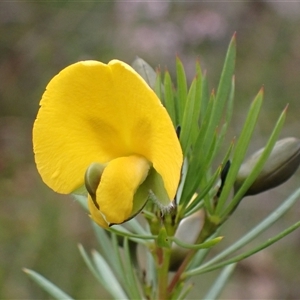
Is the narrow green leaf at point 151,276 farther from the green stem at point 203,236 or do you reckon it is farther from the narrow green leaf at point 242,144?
the narrow green leaf at point 242,144

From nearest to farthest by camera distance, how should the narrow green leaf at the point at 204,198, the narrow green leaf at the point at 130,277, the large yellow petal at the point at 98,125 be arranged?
the large yellow petal at the point at 98,125 < the narrow green leaf at the point at 204,198 < the narrow green leaf at the point at 130,277

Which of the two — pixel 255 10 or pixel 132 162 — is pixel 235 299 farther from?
pixel 132 162

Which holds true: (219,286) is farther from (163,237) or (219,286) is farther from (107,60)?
(107,60)

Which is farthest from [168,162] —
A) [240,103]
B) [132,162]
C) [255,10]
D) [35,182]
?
[255,10]

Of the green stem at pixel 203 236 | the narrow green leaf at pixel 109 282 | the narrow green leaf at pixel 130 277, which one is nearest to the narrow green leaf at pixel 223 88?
the green stem at pixel 203 236

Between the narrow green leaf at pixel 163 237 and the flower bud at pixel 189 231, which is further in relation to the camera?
the flower bud at pixel 189 231

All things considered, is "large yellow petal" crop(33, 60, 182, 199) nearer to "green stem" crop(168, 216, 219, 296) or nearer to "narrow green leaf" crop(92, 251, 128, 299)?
"green stem" crop(168, 216, 219, 296)

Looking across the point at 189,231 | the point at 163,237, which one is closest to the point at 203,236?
the point at 189,231
